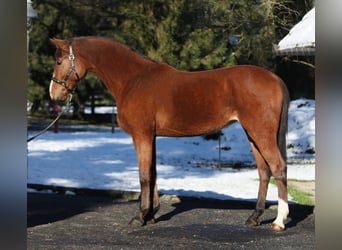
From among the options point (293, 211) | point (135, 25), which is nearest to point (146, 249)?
point (293, 211)

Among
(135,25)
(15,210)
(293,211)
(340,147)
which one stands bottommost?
(293,211)

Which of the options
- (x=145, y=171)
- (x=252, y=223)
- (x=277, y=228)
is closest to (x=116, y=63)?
(x=145, y=171)

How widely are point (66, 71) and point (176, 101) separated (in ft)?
3.45

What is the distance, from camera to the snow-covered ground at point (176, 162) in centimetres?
868

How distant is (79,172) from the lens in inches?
389

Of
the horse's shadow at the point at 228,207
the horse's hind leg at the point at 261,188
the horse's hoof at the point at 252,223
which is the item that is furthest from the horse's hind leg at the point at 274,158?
the horse's shadow at the point at 228,207

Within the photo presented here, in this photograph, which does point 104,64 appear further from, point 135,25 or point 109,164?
point 109,164

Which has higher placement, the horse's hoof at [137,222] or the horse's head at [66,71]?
the horse's head at [66,71]

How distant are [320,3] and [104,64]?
15.9 ft

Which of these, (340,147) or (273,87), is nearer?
(340,147)

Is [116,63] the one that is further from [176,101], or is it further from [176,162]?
[176,162]

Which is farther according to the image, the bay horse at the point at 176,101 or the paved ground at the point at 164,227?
the bay horse at the point at 176,101

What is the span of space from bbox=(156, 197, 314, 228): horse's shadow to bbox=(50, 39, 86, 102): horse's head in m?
1.53

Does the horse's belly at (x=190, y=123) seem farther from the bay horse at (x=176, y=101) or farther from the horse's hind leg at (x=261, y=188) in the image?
the horse's hind leg at (x=261, y=188)
